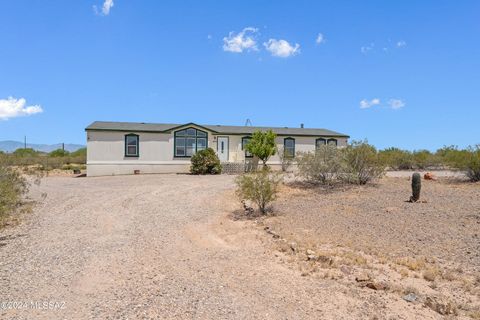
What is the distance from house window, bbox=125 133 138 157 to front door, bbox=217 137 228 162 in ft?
18.6

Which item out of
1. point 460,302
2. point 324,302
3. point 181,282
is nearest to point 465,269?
point 460,302

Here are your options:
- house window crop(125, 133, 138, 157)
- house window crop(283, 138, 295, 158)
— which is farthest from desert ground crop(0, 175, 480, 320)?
house window crop(283, 138, 295, 158)

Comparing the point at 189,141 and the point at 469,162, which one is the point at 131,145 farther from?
the point at 469,162

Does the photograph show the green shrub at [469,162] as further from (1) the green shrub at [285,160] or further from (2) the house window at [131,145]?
(2) the house window at [131,145]

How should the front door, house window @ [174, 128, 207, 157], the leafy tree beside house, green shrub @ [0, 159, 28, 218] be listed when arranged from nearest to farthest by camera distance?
green shrub @ [0, 159, 28, 218]
the leafy tree beside house
house window @ [174, 128, 207, 157]
the front door

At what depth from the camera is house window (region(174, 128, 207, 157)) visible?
25.8 m

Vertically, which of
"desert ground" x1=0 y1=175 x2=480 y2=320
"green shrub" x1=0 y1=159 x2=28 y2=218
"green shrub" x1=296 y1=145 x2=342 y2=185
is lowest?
"desert ground" x1=0 y1=175 x2=480 y2=320

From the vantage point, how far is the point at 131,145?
2472cm

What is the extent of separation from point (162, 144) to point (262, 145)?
650 cm

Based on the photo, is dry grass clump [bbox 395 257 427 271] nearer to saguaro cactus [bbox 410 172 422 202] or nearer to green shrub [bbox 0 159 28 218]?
saguaro cactus [bbox 410 172 422 202]

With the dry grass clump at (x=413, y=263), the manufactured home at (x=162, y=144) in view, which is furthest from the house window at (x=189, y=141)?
the dry grass clump at (x=413, y=263)

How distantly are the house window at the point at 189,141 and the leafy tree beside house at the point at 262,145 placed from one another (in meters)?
3.12

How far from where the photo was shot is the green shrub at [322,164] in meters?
16.2

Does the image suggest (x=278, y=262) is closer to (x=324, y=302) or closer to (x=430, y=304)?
(x=324, y=302)
